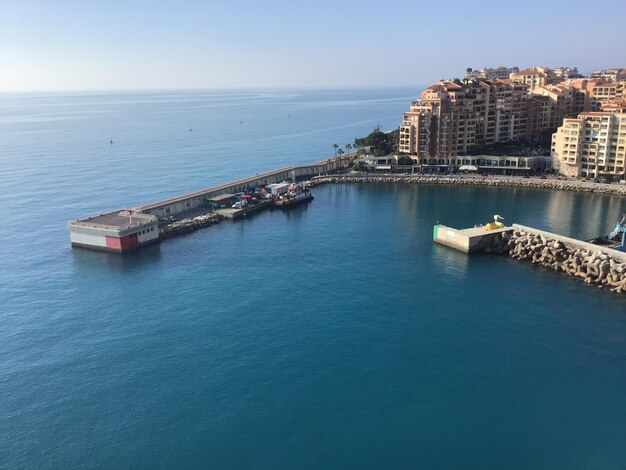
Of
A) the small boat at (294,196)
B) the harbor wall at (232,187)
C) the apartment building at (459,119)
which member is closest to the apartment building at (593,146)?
the apartment building at (459,119)

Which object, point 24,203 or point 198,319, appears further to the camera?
point 24,203

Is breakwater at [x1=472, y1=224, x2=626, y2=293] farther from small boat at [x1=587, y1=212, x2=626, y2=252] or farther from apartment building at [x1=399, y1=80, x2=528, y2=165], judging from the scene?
apartment building at [x1=399, y1=80, x2=528, y2=165]

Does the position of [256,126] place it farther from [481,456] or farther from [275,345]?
[481,456]

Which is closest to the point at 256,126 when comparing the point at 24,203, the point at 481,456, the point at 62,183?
the point at 62,183

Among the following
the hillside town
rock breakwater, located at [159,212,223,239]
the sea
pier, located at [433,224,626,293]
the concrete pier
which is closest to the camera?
the sea

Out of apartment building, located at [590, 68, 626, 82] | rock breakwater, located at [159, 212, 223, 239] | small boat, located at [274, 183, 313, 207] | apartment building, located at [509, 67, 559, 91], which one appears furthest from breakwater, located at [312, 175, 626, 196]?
apartment building, located at [590, 68, 626, 82]

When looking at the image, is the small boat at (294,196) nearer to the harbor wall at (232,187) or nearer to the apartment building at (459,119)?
the harbor wall at (232,187)

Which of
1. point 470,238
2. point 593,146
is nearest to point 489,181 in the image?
point 593,146
